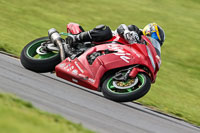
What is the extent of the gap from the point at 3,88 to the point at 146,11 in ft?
42.1

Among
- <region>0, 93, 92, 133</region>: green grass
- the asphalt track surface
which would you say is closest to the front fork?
the asphalt track surface

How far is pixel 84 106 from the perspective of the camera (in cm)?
594

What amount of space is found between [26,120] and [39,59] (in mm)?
3165

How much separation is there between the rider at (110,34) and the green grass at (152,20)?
1411 mm

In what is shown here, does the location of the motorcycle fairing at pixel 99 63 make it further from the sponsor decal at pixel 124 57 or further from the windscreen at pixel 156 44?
the windscreen at pixel 156 44

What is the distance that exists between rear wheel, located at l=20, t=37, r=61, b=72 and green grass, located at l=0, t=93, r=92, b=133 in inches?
84.1

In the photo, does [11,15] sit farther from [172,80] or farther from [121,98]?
[121,98]

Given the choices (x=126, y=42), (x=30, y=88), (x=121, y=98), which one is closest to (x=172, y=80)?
(x=126, y=42)

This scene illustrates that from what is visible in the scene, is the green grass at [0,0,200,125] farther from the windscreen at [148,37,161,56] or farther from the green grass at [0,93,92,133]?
the green grass at [0,93,92,133]

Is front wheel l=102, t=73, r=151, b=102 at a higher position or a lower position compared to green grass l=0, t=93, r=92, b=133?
lower

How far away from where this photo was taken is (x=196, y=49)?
13664mm

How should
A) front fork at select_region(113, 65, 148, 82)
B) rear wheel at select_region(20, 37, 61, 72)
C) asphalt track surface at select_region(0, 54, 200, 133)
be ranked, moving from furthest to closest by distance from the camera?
1. rear wheel at select_region(20, 37, 61, 72)
2. front fork at select_region(113, 65, 148, 82)
3. asphalt track surface at select_region(0, 54, 200, 133)

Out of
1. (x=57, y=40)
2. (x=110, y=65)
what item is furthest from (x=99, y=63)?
(x=57, y=40)

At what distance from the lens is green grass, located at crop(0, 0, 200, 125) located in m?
8.69
